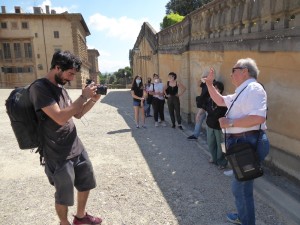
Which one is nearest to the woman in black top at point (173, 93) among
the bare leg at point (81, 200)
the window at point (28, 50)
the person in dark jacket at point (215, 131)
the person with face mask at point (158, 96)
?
the person with face mask at point (158, 96)

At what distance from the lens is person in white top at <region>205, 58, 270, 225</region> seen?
2980 mm

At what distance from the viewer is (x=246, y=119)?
2984 mm

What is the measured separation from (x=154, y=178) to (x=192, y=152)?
1678 millimetres

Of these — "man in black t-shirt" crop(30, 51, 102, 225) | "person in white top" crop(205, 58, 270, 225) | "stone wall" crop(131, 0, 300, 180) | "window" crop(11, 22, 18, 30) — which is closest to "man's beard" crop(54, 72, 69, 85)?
"man in black t-shirt" crop(30, 51, 102, 225)

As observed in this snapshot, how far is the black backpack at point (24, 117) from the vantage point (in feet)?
9.80

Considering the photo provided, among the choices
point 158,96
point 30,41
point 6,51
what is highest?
point 30,41

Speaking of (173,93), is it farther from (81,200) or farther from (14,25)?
(14,25)

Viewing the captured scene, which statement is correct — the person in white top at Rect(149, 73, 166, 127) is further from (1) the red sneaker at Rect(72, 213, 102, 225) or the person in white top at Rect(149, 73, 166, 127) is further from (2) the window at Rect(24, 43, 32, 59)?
(2) the window at Rect(24, 43, 32, 59)

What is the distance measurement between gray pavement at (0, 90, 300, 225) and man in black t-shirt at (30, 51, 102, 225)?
1.06 meters

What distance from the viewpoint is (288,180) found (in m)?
4.70

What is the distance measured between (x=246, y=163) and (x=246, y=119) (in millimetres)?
453

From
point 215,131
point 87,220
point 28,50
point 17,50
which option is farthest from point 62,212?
point 17,50

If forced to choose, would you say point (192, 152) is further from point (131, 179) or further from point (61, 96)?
point (61, 96)

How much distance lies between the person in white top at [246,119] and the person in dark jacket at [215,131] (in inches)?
74.8
